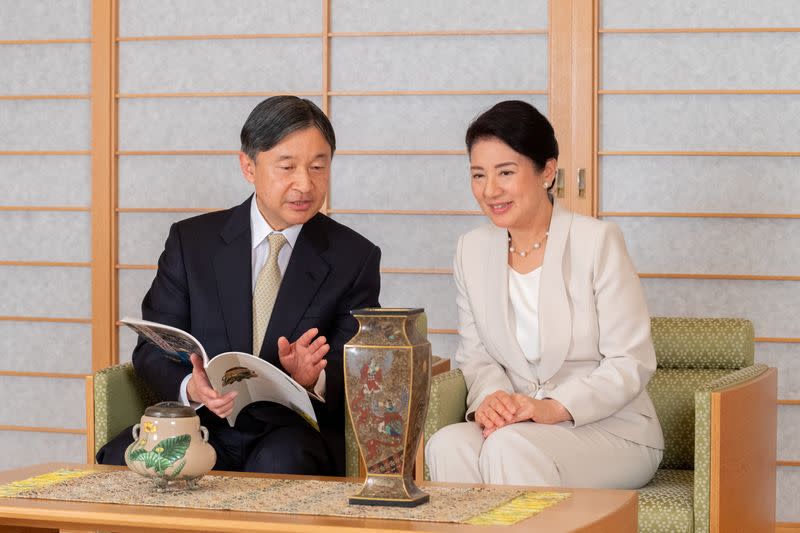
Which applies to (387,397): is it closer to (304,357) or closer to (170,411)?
(170,411)

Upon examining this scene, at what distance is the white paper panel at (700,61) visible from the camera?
12.0 feet

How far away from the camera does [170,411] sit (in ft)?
6.65

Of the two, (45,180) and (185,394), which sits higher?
(45,180)

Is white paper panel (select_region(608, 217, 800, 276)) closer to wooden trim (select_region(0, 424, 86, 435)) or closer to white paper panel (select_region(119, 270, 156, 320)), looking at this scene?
white paper panel (select_region(119, 270, 156, 320))

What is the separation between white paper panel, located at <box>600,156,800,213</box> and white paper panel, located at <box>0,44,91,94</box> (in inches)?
76.5

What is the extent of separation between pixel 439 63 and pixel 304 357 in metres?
1.68

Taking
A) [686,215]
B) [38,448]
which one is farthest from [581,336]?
[38,448]

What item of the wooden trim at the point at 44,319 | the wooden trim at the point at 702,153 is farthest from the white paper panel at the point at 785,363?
the wooden trim at the point at 44,319

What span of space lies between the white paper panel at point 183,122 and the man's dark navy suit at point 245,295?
1228 mm

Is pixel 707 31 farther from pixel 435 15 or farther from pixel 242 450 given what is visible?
pixel 242 450

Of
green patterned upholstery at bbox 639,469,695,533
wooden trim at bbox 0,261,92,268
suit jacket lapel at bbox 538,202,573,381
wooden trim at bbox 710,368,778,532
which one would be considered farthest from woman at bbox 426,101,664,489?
wooden trim at bbox 0,261,92,268

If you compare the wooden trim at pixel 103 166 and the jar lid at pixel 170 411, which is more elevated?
the wooden trim at pixel 103 166

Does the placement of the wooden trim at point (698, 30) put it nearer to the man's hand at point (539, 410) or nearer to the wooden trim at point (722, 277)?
the wooden trim at point (722, 277)

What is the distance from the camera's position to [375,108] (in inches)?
156
